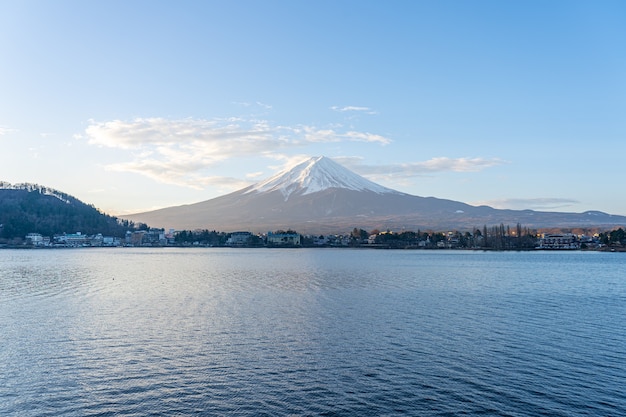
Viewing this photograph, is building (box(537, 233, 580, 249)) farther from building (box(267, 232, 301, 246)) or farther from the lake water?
the lake water

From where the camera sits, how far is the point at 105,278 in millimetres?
35469

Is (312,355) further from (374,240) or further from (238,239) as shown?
(238,239)

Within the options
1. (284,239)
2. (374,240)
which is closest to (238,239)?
(284,239)

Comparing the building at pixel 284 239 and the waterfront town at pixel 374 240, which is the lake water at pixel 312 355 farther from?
the building at pixel 284 239

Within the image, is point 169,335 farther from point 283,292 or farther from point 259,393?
point 283,292

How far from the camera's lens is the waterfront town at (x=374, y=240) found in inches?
3903

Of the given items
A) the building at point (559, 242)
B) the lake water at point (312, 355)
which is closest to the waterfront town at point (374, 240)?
the building at point (559, 242)

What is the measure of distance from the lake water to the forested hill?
10865cm

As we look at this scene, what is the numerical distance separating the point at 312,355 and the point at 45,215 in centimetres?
13754

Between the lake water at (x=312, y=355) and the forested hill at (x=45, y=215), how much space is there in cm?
10865

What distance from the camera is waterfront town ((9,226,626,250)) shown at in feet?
325

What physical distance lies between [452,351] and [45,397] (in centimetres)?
947

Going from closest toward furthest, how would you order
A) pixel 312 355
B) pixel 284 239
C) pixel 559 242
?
pixel 312 355, pixel 559 242, pixel 284 239

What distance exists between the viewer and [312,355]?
1347 cm
